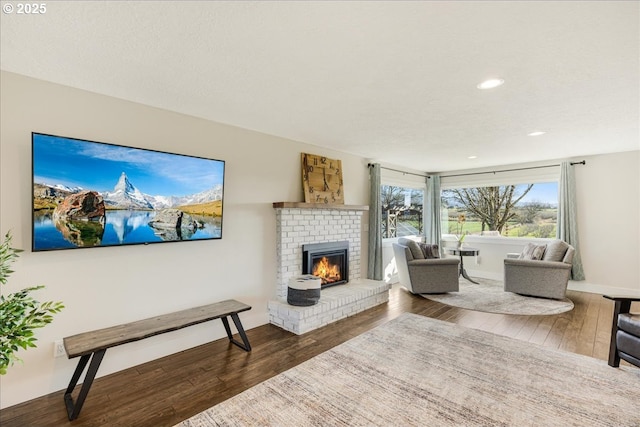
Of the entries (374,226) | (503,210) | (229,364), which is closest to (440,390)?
(229,364)

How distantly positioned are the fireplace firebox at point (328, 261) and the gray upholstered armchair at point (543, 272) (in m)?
2.81

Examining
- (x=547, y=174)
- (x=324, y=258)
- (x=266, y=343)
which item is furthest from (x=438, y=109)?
(x=547, y=174)

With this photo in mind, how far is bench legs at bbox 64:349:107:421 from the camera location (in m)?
2.04

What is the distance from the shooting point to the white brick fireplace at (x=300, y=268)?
3.55m

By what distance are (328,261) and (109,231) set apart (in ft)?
9.11

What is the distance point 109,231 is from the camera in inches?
98.7

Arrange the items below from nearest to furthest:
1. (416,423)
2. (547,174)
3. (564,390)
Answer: (416,423)
(564,390)
(547,174)

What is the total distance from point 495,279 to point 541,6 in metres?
5.87

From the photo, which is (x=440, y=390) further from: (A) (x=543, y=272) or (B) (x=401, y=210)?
(B) (x=401, y=210)

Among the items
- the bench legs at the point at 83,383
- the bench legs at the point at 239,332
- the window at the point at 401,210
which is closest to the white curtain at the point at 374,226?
the window at the point at 401,210

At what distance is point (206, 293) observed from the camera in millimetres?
3184

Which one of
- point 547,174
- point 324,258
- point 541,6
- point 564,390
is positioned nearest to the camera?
point 541,6

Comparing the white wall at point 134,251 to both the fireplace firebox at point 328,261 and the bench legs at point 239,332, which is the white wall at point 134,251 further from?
the fireplace firebox at point 328,261

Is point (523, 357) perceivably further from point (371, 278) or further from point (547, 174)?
point (547, 174)
